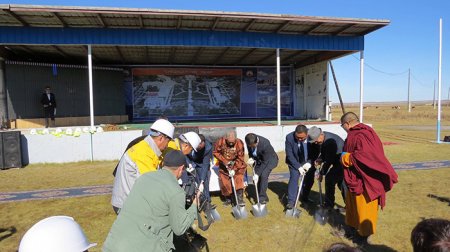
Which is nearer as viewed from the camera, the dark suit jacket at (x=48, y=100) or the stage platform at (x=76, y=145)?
the stage platform at (x=76, y=145)

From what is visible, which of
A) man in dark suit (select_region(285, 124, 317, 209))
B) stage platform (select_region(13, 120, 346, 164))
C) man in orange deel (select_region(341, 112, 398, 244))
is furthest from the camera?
stage platform (select_region(13, 120, 346, 164))

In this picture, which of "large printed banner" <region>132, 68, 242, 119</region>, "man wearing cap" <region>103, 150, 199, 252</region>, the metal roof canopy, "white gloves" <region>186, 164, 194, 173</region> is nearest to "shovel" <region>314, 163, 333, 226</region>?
"white gloves" <region>186, 164, 194, 173</region>

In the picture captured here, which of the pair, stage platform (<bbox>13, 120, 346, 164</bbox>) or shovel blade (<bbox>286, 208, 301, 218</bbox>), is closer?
shovel blade (<bbox>286, 208, 301, 218</bbox>)

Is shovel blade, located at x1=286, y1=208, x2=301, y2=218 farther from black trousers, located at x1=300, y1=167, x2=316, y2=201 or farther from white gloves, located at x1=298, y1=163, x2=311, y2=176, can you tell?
black trousers, located at x1=300, y1=167, x2=316, y2=201

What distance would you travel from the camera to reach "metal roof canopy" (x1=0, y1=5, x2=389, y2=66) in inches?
436

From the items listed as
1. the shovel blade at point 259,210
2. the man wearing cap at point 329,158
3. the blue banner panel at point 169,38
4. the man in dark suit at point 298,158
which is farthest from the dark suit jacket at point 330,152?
the blue banner panel at point 169,38

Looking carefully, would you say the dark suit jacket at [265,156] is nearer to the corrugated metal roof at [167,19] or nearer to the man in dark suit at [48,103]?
the corrugated metal roof at [167,19]

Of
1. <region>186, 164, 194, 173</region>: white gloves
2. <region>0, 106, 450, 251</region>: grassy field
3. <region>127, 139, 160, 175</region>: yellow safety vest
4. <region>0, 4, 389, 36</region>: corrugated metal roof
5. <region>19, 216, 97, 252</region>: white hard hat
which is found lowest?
<region>0, 106, 450, 251</region>: grassy field

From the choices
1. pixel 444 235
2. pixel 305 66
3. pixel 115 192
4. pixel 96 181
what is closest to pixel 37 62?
pixel 96 181

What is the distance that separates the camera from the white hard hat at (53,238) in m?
1.72

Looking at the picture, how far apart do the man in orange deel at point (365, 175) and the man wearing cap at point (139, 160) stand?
2.63 meters

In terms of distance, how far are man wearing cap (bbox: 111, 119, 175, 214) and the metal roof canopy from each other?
27.8 feet

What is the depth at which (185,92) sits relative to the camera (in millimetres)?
19562

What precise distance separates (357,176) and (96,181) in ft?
22.4
